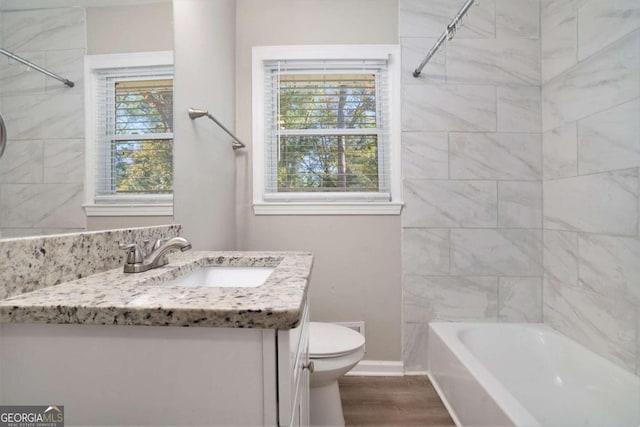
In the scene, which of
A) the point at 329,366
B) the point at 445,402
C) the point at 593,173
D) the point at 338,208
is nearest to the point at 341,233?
the point at 338,208

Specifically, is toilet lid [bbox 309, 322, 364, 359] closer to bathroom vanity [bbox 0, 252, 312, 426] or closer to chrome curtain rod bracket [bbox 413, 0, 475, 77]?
bathroom vanity [bbox 0, 252, 312, 426]

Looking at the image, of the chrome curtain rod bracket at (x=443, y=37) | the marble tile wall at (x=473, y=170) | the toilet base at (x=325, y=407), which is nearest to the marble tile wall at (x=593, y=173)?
the marble tile wall at (x=473, y=170)

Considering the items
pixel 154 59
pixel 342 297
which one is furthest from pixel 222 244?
pixel 154 59

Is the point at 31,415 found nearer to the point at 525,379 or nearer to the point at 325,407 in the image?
the point at 325,407

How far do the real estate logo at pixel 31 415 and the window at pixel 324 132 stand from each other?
4.47 feet

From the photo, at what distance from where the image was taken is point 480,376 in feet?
3.88

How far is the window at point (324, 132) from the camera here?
1.79 meters

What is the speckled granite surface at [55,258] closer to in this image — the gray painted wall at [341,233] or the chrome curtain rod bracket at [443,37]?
the gray painted wall at [341,233]

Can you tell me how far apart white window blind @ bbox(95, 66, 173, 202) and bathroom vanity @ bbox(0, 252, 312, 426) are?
0.44 m

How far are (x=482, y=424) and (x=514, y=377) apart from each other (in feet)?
1.91

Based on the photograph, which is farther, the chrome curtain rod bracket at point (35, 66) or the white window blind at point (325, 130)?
the white window blind at point (325, 130)

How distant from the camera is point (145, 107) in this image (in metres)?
0.96

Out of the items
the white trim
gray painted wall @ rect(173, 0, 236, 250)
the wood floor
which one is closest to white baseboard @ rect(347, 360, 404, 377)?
the wood floor

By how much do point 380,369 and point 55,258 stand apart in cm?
174
